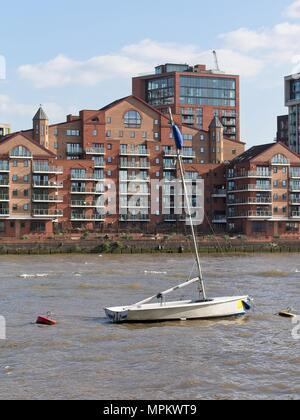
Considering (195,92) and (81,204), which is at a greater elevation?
(195,92)

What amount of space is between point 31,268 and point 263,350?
50.3 m

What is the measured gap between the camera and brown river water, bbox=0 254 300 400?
89.5 feet

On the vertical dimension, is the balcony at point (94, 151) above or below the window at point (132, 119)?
below

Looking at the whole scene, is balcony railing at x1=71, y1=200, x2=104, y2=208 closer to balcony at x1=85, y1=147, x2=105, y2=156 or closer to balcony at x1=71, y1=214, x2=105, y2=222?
balcony at x1=71, y1=214, x2=105, y2=222

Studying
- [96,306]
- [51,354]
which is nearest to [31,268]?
[96,306]

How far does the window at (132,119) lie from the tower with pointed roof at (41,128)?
1439cm

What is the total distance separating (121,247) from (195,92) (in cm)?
8946

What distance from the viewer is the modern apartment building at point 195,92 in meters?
188

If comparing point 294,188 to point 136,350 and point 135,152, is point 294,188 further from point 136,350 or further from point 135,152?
point 136,350

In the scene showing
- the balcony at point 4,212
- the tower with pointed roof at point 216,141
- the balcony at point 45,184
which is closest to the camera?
the balcony at point 4,212

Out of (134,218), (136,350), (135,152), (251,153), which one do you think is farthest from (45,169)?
(136,350)

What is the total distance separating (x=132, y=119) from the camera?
137875mm

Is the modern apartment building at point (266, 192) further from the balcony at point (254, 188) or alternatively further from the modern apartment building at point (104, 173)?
the modern apartment building at point (104, 173)

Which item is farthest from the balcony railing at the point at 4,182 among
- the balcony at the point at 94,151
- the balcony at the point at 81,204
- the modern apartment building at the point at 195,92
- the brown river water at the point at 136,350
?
the modern apartment building at the point at 195,92
